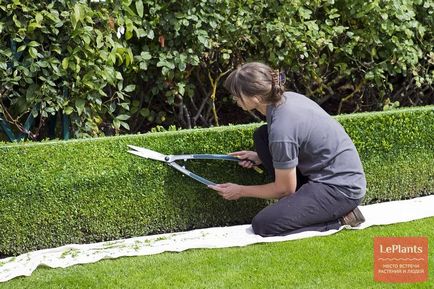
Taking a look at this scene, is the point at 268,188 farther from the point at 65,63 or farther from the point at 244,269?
the point at 65,63

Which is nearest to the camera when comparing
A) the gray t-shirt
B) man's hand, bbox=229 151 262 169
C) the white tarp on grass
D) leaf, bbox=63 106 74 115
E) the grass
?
the grass

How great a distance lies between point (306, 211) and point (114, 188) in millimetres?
1169

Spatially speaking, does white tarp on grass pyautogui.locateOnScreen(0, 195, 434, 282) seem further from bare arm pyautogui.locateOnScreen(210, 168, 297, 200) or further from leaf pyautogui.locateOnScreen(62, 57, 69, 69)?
leaf pyautogui.locateOnScreen(62, 57, 69, 69)

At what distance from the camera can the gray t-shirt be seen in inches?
157

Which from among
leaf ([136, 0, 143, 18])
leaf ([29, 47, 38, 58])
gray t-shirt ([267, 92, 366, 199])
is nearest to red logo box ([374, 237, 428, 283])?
gray t-shirt ([267, 92, 366, 199])

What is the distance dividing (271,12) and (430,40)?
5.23 feet

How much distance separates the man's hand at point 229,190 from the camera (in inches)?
169

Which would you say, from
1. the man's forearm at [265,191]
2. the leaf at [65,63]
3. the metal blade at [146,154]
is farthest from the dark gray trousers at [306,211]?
the leaf at [65,63]

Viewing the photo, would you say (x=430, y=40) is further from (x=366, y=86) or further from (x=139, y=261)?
(x=139, y=261)

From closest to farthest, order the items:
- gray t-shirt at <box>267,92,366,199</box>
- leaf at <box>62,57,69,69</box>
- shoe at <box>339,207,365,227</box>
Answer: gray t-shirt at <box>267,92,366,199</box> → shoe at <box>339,207,365,227</box> → leaf at <box>62,57,69,69</box>

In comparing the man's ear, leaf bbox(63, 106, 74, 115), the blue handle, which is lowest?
the blue handle

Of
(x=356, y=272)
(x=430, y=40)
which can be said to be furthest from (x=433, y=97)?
(x=356, y=272)

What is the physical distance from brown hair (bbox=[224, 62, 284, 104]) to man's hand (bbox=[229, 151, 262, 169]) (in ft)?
1.69

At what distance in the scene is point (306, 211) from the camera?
4.08 m
